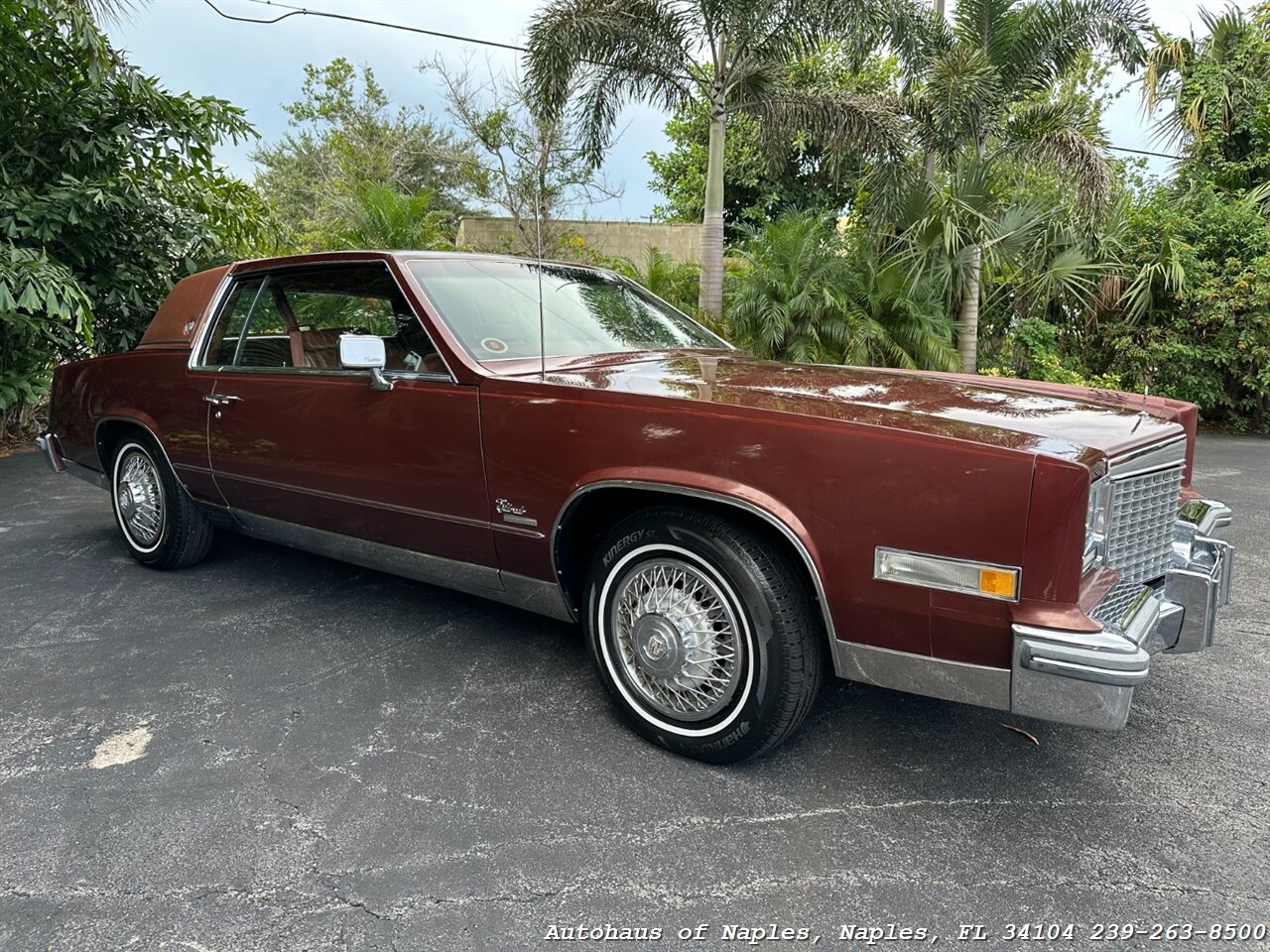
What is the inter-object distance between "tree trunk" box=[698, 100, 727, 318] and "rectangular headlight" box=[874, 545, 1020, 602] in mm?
8929

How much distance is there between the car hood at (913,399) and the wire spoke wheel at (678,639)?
578 mm

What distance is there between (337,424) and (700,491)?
1786mm

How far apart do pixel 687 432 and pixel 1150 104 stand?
14.8m

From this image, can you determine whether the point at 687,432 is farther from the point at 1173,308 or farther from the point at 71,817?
the point at 1173,308

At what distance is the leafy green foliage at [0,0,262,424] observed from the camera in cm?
658

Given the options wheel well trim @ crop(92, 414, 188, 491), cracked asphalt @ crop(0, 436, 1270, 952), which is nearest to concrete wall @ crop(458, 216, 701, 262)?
wheel well trim @ crop(92, 414, 188, 491)

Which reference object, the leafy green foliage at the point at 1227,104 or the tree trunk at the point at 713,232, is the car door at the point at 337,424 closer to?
the tree trunk at the point at 713,232

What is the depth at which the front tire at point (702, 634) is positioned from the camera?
2510 mm

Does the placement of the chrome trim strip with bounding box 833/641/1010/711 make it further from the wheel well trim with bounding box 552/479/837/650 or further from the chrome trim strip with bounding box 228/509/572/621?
the chrome trim strip with bounding box 228/509/572/621

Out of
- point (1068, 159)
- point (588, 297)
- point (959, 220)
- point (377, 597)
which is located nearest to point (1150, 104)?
point (1068, 159)

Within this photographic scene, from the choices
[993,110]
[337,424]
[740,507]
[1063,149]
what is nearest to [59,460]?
[337,424]

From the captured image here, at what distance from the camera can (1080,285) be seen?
36.4 ft

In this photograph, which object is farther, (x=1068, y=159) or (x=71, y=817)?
(x=1068, y=159)

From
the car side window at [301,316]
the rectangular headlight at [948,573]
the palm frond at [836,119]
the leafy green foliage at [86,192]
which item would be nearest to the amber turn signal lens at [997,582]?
the rectangular headlight at [948,573]
